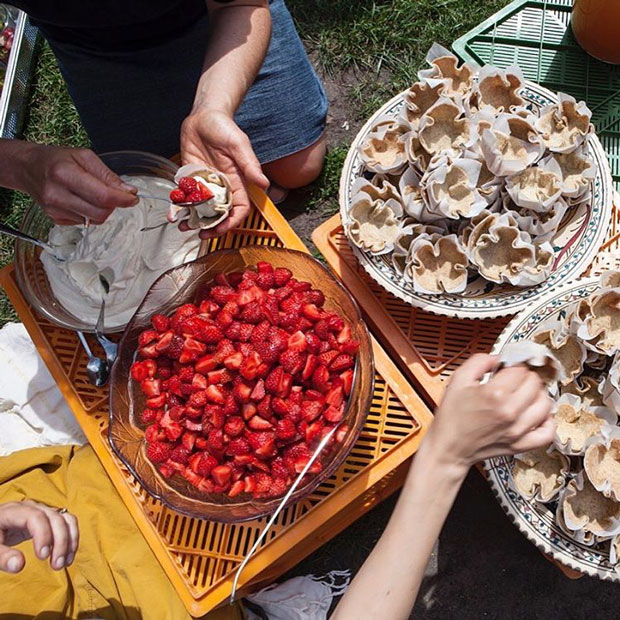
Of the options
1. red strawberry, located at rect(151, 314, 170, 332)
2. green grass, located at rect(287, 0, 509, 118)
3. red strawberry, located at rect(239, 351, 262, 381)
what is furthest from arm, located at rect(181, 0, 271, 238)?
green grass, located at rect(287, 0, 509, 118)

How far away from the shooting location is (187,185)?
1.35 meters

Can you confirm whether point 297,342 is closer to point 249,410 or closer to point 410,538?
point 249,410

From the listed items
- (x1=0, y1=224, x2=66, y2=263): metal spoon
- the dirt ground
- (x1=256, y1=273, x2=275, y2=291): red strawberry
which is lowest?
Result: the dirt ground

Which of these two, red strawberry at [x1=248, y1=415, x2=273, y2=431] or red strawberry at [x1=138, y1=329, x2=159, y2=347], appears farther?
red strawberry at [x1=138, y1=329, x2=159, y2=347]

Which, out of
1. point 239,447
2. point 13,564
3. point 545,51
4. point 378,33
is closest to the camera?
point 13,564

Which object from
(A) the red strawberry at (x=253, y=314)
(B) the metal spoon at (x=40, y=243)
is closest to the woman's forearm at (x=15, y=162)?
(B) the metal spoon at (x=40, y=243)

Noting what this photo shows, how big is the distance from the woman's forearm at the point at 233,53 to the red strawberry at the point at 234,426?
28.7 inches

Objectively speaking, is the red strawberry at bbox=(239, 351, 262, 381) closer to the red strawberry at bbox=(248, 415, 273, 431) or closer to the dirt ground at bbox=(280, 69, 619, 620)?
the red strawberry at bbox=(248, 415, 273, 431)

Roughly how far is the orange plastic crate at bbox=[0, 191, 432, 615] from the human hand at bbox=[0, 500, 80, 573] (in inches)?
9.8

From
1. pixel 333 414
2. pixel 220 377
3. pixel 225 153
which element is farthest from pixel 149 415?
pixel 225 153

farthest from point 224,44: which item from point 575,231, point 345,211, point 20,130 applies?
point 20,130

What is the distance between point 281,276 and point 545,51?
1.29 meters

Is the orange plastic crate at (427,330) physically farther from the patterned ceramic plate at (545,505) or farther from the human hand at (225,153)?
the human hand at (225,153)

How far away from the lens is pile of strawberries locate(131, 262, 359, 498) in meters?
1.28
